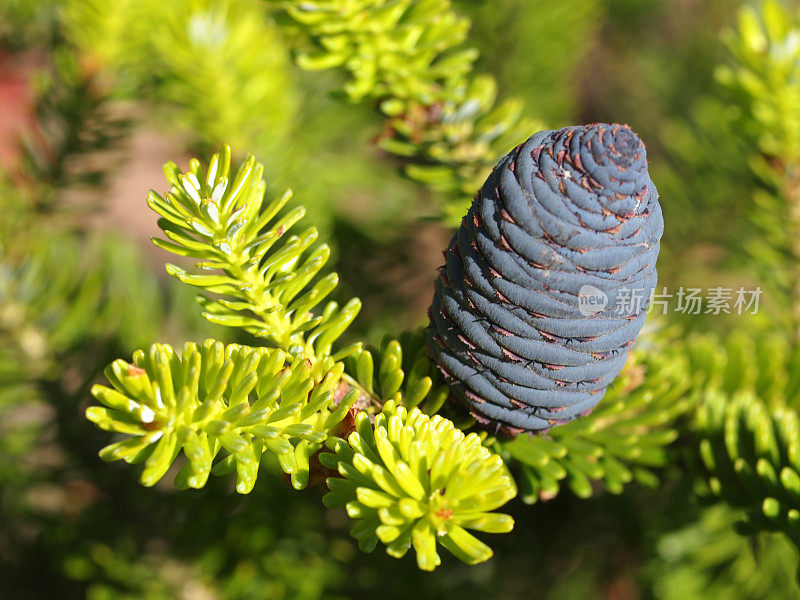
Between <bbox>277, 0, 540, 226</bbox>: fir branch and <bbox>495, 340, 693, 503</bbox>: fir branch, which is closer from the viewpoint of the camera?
<bbox>495, 340, 693, 503</bbox>: fir branch

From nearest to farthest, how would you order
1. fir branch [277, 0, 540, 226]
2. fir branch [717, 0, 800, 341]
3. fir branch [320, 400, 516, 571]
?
1. fir branch [320, 400, 516, 571]
2. fir branch [277, 0, 540, 226]
3. fir branch [717, 0, 800, 341]

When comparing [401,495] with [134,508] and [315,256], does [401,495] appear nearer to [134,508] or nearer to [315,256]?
[315,256]

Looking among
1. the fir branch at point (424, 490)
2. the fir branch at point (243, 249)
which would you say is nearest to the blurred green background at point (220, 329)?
the fir branch at point (243, 249)

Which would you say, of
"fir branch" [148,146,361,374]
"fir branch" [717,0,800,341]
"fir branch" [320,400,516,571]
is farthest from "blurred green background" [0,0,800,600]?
"fir branch" [320,400,516,571]

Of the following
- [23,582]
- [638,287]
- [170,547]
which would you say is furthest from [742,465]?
[23,582]

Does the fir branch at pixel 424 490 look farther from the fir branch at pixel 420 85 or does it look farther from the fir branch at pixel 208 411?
the fir branch at pixel 420 85

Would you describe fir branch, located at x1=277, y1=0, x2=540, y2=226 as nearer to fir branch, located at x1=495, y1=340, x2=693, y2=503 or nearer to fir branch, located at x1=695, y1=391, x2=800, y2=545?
fir branch, located at x1=495, y1=340, x2=693, y2=503
